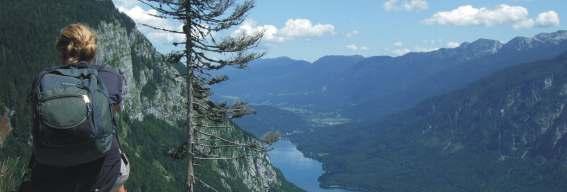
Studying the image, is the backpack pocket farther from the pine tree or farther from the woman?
the pine tree

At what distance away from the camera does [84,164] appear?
7.27m

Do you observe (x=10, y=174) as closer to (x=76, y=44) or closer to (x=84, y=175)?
(x=84, y=175)

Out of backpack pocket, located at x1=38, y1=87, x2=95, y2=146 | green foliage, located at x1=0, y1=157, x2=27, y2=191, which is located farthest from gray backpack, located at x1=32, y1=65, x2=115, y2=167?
green foliage, located at x1=0, y1=157, x2=27, y2=191

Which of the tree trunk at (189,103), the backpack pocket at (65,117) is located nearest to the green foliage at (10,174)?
the backpack pocket at (65,117)

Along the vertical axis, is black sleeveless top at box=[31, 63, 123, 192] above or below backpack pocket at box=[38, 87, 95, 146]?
below

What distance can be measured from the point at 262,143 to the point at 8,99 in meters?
164

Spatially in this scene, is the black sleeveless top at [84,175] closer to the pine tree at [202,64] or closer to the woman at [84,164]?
the woman at [84,164]

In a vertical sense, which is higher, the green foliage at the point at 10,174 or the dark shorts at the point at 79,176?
the dark shorts at the point at 79,176

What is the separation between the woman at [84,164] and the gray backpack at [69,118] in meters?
0.19

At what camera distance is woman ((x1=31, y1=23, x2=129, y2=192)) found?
24.0 feet

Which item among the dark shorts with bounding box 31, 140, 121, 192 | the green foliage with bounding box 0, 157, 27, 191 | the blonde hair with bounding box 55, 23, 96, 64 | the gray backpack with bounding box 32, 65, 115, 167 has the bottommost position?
the green foliage with bounding box 0, 157, 27, 191

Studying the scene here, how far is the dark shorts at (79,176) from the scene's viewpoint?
7.29 m

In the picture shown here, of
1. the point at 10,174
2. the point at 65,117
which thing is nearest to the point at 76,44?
the point at 65,117

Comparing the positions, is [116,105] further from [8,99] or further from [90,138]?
[8,99]
